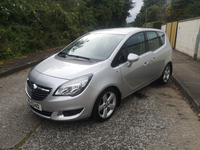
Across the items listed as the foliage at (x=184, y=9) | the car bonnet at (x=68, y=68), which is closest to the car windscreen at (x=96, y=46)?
the car bonnet at (x=68, y=68)

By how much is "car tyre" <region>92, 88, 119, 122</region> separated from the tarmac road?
15 centimetres

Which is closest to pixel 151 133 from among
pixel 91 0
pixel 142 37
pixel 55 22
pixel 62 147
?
pixel 62 147

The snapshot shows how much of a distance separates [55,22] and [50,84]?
10.3 m

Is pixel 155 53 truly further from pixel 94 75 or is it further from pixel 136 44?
pixel 94 75

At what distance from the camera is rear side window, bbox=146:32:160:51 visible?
430 cm

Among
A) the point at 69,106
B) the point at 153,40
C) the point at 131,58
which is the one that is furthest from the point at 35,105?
the point at 153,40

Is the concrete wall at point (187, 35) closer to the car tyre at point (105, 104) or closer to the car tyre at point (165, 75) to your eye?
the car tyre at point (165, 75)

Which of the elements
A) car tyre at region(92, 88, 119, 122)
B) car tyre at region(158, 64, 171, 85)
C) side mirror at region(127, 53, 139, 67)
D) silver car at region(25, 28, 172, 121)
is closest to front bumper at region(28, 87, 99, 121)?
silver car at region(25, 28, 172, 121)

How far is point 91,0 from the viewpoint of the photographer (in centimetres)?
3288

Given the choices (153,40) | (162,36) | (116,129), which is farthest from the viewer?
(162,36)

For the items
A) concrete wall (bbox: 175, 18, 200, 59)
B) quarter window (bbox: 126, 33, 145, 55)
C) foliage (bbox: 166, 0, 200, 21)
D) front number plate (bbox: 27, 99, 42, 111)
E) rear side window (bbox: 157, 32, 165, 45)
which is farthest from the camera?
foliage (bbox: 166, 0, 200, 21)

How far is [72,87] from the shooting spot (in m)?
2.68

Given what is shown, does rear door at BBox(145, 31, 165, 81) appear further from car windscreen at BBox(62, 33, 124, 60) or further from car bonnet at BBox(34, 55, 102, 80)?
car bonnet at BBox(34, 55, 102, 80)

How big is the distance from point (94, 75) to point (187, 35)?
32.0 feet
